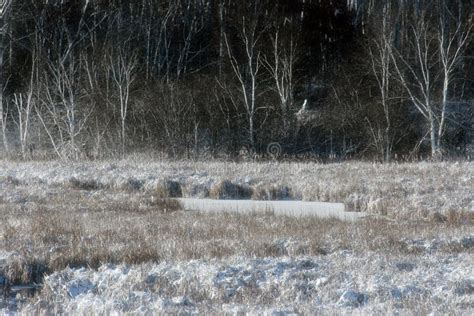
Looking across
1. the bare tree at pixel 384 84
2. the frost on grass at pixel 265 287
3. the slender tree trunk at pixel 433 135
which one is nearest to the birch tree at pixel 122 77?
the bare tree at pixel 384 84

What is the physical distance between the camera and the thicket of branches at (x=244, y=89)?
27953 millimetres

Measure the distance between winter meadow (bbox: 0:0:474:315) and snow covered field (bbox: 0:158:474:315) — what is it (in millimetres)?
32

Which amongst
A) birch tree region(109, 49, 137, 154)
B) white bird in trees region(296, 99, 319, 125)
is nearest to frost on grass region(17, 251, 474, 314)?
birch tree region(109, 49, 137, 154)

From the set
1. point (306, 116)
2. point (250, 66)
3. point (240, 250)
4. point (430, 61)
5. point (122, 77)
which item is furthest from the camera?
point (306, 116)

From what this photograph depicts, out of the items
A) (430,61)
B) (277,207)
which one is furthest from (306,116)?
(277,207)

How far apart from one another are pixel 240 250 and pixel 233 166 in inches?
417

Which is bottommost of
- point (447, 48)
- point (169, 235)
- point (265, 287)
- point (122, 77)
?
point (169, 235)

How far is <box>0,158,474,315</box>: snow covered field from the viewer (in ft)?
18.5

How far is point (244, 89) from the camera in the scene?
28297 mm

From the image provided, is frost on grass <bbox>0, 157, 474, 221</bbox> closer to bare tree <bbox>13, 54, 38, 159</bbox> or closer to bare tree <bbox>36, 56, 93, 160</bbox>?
bare tree <bbox>36, 56, 93, 160</bbox>

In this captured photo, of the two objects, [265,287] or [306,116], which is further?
[306,116]

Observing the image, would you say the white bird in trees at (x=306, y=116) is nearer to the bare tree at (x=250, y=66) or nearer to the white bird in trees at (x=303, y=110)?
the white bird in trees at (x=303, y=110)

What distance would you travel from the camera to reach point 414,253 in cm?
781

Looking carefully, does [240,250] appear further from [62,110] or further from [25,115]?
[62,110]
